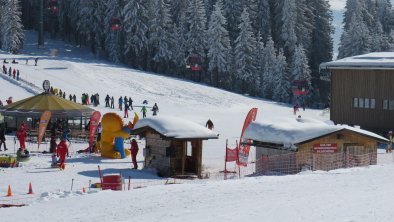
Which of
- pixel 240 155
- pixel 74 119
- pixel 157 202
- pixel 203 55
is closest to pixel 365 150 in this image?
pixel 240 155

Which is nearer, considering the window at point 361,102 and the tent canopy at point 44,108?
the tent canopy at point 44,108

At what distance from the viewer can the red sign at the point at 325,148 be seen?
23.4m

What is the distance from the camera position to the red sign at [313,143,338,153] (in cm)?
2336

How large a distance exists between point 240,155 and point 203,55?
58257 millimetres

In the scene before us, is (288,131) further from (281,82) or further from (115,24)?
(115,24)

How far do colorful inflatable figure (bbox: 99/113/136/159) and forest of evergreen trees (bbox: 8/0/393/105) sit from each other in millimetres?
52547

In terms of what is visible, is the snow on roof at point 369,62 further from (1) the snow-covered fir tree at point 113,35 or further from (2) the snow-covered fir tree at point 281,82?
(1) the snow-covered fir tree at point 113,35

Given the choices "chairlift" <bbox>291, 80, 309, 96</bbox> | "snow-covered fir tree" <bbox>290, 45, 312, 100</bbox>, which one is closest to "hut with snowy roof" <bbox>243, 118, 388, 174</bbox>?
"chairlift" <bbox>291, 80, 309, 96</bbox>

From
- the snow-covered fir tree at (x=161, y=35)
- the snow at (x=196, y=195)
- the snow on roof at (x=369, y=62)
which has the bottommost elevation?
the snow at (x=196, y=195)

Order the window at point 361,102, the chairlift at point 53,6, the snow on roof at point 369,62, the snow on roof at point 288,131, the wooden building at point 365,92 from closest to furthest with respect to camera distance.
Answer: the snow on roof at point 288,131 < the snow on roof at point 369,62 < the wooden building at point 365,92 < the window at point 361,102 < the chairlift at point 53,6

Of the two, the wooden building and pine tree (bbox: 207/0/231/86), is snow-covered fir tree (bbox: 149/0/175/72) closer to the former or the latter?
pine tree (bbox: 207/0/231/86)

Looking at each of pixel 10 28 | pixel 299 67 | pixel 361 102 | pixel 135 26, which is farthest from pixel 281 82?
pixel 361 102

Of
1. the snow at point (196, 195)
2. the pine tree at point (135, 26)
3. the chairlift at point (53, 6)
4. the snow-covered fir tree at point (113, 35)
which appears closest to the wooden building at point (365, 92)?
the snow at point (196, 195)

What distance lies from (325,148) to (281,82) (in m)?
56.5
